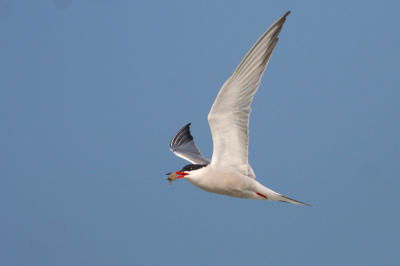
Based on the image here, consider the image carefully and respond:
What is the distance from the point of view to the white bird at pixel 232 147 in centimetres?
498

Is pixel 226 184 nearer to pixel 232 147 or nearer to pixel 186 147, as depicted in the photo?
pixel 232 147

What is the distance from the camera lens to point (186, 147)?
719 centimetres

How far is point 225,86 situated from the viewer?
4992 millimetres

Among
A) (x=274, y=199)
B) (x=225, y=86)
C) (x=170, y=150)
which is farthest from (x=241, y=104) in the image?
(x=170, y=150)

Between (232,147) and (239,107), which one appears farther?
(232,147)

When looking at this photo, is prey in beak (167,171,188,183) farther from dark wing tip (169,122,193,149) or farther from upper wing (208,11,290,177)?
dark wing tip (169,122,193,149)

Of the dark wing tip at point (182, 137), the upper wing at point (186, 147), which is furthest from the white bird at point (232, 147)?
the dark wing tip at point (182, 137)

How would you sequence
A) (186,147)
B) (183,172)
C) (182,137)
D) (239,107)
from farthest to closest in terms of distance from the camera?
(182,137) → (186,147) → (183,172) → (239,107)


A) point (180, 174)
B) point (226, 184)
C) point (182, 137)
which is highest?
point (182, 137)

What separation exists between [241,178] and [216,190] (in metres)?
0.28

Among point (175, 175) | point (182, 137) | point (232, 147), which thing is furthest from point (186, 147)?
point (232, 147)

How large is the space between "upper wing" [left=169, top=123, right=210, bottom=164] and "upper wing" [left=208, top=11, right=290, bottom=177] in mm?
1173

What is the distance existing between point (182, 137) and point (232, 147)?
6.62 feet

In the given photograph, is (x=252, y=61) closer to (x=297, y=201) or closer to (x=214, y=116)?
(x=214, y=116)
